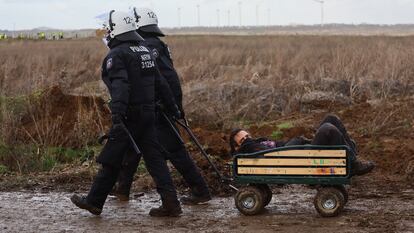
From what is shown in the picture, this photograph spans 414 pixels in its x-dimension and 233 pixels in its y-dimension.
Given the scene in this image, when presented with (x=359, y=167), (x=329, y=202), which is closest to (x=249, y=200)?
(x=329, y=202)

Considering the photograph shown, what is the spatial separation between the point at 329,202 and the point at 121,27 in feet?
8.65

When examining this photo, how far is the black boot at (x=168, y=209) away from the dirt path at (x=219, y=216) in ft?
0.30

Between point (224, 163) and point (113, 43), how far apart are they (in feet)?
9.82

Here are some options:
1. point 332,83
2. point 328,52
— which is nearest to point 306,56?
point 328,52

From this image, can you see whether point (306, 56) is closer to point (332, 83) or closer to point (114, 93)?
point (332, 83)

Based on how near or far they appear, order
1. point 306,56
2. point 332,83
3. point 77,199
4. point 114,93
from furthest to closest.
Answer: point 306,56, point 332,83, point 77,199, point 114,93

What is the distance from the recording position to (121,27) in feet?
24.9

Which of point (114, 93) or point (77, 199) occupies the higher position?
point (114, 93)

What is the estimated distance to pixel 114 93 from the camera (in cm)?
725

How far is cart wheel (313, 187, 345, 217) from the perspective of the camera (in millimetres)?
7250

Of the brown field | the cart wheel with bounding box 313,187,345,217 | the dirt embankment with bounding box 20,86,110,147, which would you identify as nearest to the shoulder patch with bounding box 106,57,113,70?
the brown field

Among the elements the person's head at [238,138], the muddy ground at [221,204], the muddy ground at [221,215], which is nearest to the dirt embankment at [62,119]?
the muddy ground at [221,204]

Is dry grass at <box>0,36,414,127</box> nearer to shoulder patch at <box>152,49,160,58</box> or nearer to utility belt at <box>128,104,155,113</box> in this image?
shoulder patch at <box>152,49,160,58</box>

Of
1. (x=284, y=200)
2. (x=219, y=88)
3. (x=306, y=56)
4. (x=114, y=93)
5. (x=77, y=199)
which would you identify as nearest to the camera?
(x=114, y=93)
